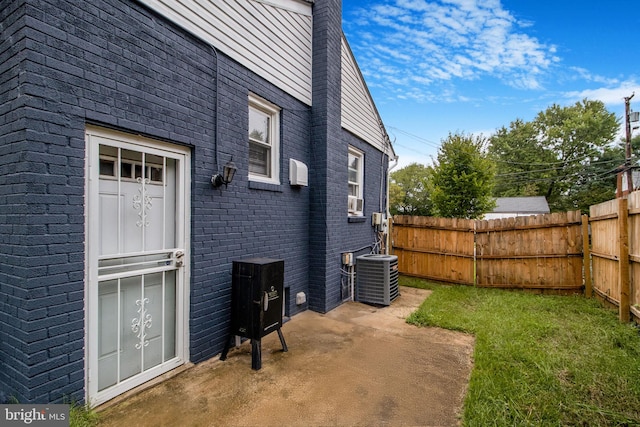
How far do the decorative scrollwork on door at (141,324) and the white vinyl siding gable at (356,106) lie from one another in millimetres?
4637

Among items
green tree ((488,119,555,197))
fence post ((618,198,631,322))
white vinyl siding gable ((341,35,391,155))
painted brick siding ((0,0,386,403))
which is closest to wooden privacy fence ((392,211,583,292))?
fence post ((618,198,631,322))

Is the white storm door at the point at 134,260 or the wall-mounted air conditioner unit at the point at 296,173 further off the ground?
the wall-mounted air conditioner unit at the point at 296,173

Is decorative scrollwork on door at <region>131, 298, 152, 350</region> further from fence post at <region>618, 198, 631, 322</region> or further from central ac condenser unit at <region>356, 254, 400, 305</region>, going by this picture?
fence post at <region>618, 198, 631, 322</region>

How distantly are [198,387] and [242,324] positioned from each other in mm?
694

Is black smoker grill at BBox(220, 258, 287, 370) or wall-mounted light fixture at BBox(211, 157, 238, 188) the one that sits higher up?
wall-mounted light fixture at BBox(211, 157, 238, 188)

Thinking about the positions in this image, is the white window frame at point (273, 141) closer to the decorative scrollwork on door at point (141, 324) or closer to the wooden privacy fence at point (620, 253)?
the decorative scrollwork on door at point (141, 324)

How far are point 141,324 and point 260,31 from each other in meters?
3.90

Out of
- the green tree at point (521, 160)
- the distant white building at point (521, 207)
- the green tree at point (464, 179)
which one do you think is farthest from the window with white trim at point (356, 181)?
the green tree at point (521, 160)

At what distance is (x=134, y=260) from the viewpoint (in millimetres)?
2758

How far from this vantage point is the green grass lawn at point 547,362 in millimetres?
2355

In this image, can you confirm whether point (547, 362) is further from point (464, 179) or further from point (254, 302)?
point (464, 179)

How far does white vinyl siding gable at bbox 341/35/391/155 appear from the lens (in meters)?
6.12

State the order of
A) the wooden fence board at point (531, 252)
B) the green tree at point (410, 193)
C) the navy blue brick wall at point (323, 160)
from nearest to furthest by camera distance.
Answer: the navy blue brick wall at point (323, 160) → the wooden fence board at point (531, 252) → the green tree at point (410, 193)

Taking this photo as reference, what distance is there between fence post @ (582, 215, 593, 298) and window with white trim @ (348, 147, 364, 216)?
454cm
